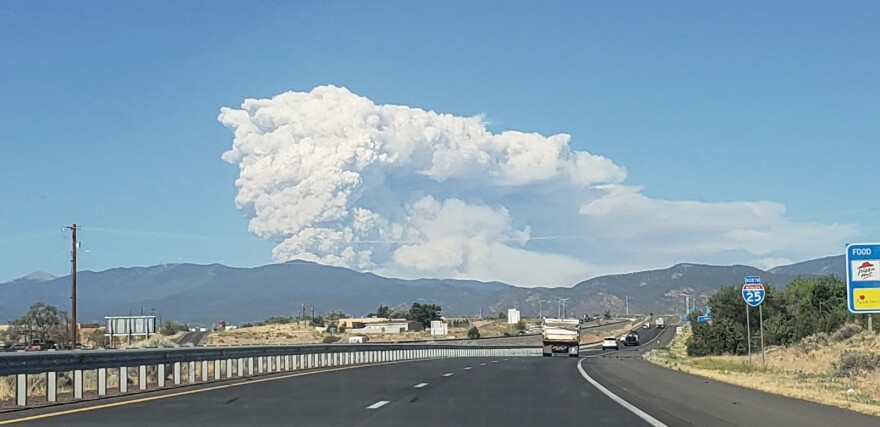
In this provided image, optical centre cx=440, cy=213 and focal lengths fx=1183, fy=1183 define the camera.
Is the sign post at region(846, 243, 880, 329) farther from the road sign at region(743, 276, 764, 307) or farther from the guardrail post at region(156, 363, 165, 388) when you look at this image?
the guardrail post at region(156, 363, 165, 388)

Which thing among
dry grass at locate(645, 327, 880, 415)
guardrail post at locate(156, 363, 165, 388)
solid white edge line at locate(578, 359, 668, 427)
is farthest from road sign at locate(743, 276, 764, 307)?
guardrail post at locate(156, 363, 165, 388)

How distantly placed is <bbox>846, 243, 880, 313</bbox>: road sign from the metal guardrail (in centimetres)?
1586

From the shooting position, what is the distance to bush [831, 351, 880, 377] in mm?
33875

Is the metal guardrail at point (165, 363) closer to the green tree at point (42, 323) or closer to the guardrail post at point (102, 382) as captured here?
the guardrail post at point (102, 382)

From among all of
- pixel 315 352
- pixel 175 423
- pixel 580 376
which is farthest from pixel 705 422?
pixel 315 352

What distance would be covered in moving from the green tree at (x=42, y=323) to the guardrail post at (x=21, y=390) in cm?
4956

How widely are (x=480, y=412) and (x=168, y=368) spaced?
14211mm

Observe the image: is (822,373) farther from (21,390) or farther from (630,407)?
(21,390)

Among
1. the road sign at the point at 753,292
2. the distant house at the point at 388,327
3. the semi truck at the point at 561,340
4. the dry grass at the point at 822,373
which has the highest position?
the road sign at the point at 753,292

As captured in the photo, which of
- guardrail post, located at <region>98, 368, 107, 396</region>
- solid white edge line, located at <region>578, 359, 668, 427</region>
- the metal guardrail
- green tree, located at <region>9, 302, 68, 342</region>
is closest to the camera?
solid white edge line, located at <region>578, 359, 668, 427</region>

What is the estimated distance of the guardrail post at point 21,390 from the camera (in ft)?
67.0

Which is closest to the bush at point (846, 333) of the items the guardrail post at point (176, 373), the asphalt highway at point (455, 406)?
the asphalt highway at point (455, 406)

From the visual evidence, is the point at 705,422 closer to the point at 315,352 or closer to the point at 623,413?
the point at 623,413

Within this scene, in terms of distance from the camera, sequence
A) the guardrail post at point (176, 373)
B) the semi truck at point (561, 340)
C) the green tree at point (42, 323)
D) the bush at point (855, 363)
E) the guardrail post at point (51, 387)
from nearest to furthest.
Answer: the guardrail post at point (51, 387) → the guardrail post at point (176, 373) → the bush at point (855, 363) → the green tree at point (42, 323) → the semi truck at point (561, 340)
